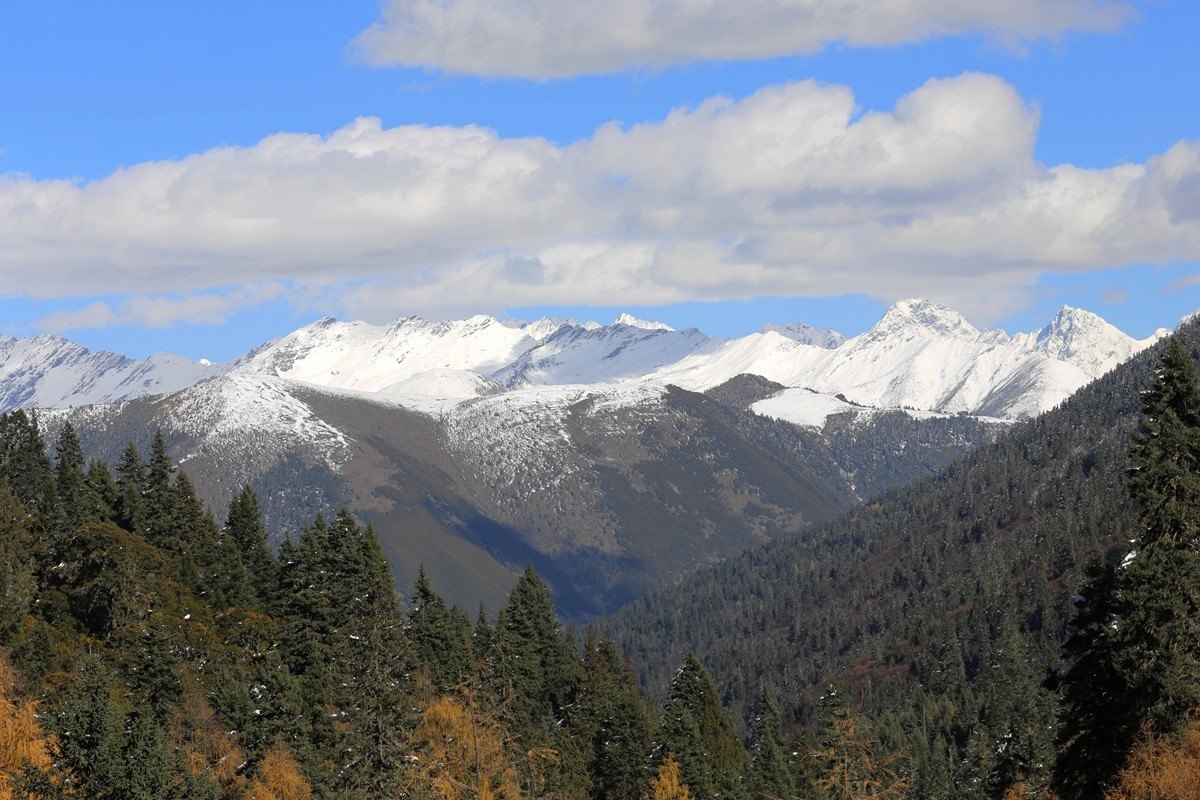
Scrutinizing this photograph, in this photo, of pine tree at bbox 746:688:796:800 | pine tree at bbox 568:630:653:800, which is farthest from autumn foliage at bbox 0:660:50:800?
pine tree at bbox 746:688:796:800

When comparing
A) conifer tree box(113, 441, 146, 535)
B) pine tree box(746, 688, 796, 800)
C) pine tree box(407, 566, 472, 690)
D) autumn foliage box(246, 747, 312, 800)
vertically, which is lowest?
pine tree box(746, 688, 796, 800)

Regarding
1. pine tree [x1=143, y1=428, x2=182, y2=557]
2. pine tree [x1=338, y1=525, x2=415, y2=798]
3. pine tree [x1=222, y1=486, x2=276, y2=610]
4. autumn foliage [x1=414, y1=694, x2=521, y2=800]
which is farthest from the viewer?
pine tree [x1=143, y1=428, x2=182, y2=557]

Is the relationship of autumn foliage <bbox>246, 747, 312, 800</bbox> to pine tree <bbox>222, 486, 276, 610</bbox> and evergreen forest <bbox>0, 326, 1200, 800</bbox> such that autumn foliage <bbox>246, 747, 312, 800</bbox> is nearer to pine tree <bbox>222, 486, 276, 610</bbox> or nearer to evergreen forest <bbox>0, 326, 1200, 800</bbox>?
evergreen forest <bbox>0, 326, 1200, 800</bbox>

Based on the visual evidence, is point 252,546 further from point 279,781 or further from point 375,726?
point 375,726

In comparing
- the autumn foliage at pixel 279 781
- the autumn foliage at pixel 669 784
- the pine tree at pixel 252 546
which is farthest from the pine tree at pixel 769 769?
the autumn foliage at pixel 279 781

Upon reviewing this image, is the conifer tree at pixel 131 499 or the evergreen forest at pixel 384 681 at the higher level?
the conifer tree at pixel 131 499

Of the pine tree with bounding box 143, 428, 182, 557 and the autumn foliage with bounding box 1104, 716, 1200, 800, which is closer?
the autumn foliage with bounding box 1104, 716, 1200, 800

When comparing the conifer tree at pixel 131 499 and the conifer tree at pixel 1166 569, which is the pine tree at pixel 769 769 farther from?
the conifer tree at pixel 131 499

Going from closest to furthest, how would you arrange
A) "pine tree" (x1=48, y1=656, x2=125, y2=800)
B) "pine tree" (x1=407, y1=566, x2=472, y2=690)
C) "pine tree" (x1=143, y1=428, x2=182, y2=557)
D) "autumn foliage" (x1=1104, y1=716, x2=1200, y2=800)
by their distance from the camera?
"autumn foliage" (x1=1104, y1=716, x2=1200, y2=800)
"pine tree" (x1=48, y1=656, x2=125, y2=800)
"pine tree" (x1=407, y1=566, x2=472, y2=690)
"pine tree" (x1=143, y1=428, x2=182, y2=557)

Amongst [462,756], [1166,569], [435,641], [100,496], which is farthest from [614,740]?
[1166,569]

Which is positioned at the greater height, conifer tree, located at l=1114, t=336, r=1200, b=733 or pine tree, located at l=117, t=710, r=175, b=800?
conifer tree, located at l=1114, t=336, r=1200, b=733

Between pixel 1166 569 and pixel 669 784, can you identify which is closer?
pixel 1166 569

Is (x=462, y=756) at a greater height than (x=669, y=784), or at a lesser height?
greater

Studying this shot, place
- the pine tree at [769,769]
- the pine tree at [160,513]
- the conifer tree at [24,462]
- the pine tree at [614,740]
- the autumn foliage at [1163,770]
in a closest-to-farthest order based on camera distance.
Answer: the autumn foliage at [1163,770]
the pine tree at [614,740]
the pine tree at [769,769]
the pine tree at [160,513]
the conifer tree at [24,462]
